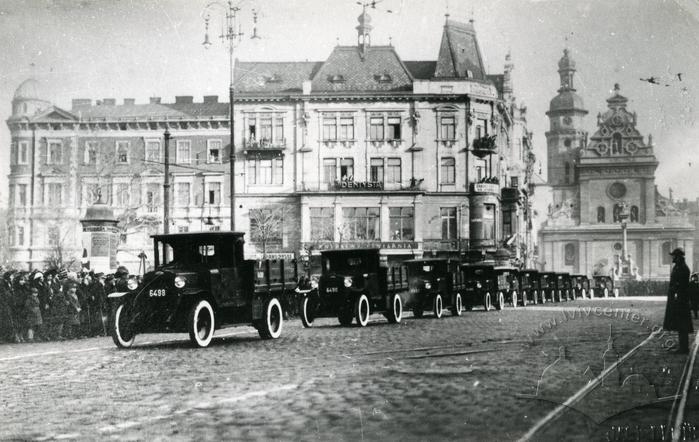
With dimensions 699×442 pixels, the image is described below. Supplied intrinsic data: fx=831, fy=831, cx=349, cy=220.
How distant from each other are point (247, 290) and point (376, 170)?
127 ft

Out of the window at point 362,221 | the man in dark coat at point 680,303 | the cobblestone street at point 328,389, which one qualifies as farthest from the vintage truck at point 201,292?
the window at point 362,221

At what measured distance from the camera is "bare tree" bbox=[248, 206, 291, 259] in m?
51.4

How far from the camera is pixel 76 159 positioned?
53250mm

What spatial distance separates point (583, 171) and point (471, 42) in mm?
45686

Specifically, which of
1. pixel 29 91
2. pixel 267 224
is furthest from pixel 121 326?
pixel 267 224

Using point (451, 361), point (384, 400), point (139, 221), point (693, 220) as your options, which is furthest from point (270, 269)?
point (693, 220)

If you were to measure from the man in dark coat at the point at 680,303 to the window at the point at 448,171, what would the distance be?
41.5 metres

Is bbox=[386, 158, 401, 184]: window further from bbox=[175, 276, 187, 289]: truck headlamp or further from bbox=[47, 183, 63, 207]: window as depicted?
bbox=[175, 276, 187, 289]: truck headlamp

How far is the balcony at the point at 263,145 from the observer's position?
53.6m

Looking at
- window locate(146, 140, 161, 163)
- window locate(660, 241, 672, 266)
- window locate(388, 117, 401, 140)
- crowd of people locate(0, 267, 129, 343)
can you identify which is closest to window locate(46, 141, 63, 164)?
window locate(146, 140, 161, 163)

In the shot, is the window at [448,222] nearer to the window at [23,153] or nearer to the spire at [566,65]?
the window at [23,153]

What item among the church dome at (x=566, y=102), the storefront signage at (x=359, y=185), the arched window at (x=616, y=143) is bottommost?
the storefront signage at (x=359, y=185)

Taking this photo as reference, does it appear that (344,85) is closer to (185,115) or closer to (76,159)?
(185,115)

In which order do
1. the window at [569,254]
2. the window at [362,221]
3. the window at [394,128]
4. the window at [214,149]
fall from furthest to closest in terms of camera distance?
the window at [569,254]
the window at [214,149]
the window at [394,128]
the window at [362,221]
